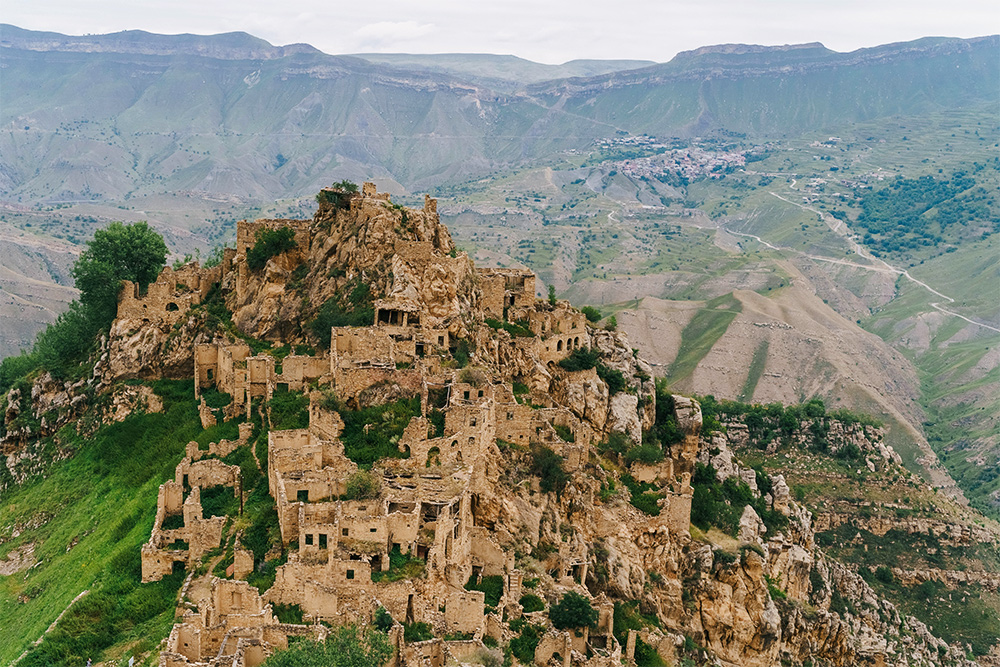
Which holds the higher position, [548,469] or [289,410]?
[289,410]

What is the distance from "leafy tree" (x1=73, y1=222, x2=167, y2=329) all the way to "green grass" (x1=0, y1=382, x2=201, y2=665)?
9970mm

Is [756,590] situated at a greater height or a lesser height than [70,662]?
lesser

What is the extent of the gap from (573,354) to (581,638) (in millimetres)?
26470

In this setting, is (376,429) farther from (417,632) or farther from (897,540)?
(897,540)

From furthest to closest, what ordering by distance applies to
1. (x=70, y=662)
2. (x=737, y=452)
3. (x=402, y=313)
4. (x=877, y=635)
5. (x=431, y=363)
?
(x=737, y=452) < (x=877, y=635) < (x=402, y=313) < (x=431, y=363) < (x=70, y=662)

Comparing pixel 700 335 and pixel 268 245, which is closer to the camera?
pixel 268 245

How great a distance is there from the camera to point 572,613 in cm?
4950

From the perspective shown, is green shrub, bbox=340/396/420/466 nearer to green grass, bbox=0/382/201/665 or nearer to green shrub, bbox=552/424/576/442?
green shrub, bbox=552/424/576/442

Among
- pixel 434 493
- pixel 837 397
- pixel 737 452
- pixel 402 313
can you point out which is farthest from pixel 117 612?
pixel 837 397

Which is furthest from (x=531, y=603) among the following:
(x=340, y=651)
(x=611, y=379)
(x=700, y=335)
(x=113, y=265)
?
(x=700, y=335)

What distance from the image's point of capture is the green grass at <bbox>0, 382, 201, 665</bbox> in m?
44.8

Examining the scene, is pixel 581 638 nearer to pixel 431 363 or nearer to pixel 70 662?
pixel 431 363

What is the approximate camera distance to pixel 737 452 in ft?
348

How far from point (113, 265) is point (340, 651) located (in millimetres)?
49405
